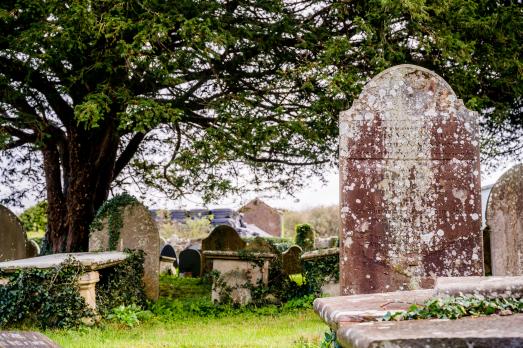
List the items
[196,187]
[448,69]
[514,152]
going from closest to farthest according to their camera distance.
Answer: [448,69] → [514,152] → [196,187]

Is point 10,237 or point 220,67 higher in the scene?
point 220,67

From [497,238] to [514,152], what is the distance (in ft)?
12.3

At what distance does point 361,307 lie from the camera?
2863 mm

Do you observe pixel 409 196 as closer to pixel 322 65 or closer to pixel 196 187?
pixel 322 65

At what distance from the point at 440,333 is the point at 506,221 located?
9.33 m

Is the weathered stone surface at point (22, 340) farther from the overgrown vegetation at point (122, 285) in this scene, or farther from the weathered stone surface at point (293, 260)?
the weathered stone surface at point (293, 260)

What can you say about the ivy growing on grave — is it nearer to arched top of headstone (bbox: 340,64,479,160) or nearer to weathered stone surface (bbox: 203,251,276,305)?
weathered stone surface (bbox: 203,251,276,305)

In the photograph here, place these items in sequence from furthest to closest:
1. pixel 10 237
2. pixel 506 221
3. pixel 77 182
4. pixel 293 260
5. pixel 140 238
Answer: pixel 293 260 < pixel 10 237 < pixel 77 182 < pixel 140 238 < pixel 506 221

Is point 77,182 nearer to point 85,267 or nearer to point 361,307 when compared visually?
point 85,267

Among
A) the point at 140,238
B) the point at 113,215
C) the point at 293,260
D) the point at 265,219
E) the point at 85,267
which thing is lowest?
the point at 293,260

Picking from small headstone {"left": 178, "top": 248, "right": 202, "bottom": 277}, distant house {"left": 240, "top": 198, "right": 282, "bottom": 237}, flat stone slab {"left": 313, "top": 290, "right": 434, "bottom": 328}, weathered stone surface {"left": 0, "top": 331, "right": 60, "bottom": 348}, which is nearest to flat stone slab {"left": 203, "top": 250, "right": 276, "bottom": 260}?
small headstone {"left": 178, "top": 248, "right": 202, "bottom": 277}

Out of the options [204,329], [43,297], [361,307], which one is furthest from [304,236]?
[361,307]

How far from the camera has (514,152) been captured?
1334 centimetres

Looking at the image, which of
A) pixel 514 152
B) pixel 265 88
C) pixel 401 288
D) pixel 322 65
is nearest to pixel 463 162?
pixel 401 288
